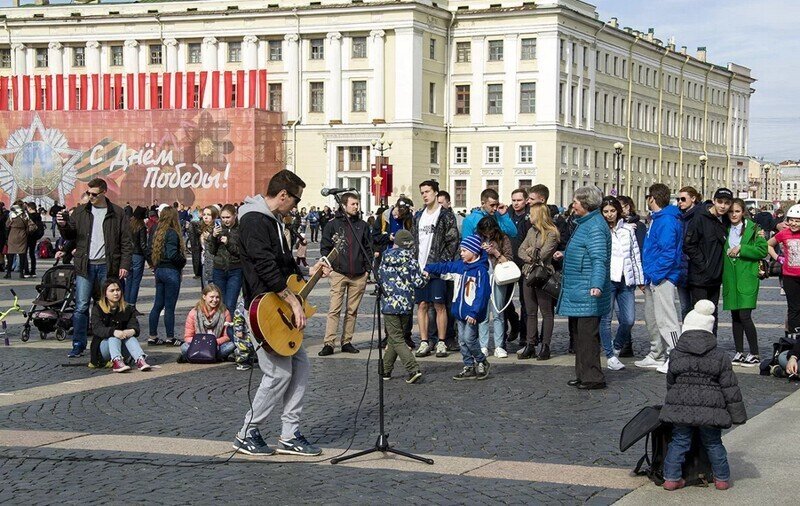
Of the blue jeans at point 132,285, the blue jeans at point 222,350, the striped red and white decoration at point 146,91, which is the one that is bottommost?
the blue jeans at point 222,350

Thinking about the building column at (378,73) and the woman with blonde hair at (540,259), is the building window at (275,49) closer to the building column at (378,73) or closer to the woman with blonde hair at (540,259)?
the building column at (378,73)

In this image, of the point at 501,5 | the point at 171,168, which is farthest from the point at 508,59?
the point at 171,168

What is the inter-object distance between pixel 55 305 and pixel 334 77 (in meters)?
65.3

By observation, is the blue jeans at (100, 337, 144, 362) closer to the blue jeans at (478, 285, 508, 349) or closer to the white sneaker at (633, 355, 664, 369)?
the blue jeans at (478, 285, 508, 349)

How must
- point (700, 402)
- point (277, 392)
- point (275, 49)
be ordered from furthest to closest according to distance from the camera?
1. point (275, 49)
2. point (277, 392)
3. point (700, 402)

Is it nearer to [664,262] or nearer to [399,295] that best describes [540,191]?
[664,262]

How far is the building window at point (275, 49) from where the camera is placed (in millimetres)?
81562

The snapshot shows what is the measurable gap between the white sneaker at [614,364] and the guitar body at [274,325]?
17.7ft

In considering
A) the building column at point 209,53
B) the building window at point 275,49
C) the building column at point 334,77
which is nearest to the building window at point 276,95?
the building window at point 275,49

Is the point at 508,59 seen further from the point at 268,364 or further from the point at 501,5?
the point at 268,364

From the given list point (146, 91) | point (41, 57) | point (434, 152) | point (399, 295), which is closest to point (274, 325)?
point (399, 295)

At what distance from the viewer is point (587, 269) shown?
11.5m

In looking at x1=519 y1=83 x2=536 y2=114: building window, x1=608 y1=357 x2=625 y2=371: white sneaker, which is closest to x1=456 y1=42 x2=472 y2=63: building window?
x1=519 y1=83 x2=536 y2=114: building window

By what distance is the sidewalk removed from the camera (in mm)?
7066
